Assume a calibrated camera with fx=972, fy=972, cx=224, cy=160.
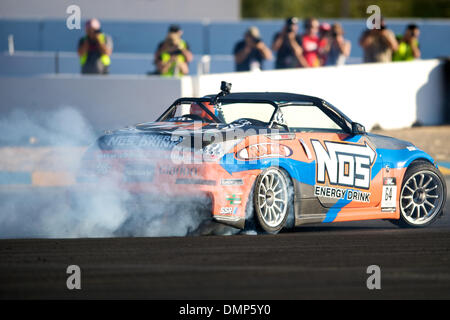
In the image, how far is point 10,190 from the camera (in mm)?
12180

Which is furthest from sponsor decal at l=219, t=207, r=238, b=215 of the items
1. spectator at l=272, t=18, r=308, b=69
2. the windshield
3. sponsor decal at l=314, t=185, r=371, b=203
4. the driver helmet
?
spectator at l=272, t=18, r=308, b=69

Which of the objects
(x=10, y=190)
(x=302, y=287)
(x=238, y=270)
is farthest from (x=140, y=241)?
(x=10, y=190)

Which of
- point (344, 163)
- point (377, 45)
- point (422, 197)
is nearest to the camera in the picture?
point (344, 163)

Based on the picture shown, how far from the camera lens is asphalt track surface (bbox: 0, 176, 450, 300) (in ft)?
19.2

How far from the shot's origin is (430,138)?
18.3 metres

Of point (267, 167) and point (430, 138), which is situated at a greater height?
point (267, 167)

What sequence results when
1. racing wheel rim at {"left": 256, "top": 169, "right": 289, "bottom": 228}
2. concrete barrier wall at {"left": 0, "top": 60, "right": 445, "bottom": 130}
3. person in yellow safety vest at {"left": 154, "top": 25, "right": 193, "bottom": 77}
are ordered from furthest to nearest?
person in yellow safety vest at {"left": 154, "top": 25, "right": 193, "bottom": 77} → concrete barrier wall at {"left": 0, "top": 60, "right": 445, "bottom": 130} → racing wheel rim at {"left": 256, "top": 169, "right": 289, "bottom": 228}

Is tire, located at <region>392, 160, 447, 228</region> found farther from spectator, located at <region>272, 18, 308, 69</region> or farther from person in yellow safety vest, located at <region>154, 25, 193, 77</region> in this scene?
spectator, located at <region>272, 18, 308, 69</region>

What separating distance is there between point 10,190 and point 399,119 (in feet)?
32.1

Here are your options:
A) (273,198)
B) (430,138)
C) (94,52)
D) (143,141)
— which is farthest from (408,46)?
(143,141)

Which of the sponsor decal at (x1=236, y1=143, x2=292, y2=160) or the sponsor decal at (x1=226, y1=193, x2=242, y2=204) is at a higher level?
the sponsor decal at (x1=236, y1=143, x2=292, y2=160)

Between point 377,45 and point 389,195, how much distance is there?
11561mm

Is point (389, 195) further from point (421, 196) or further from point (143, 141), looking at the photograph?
point (143, 141)

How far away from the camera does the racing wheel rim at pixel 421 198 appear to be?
930 cm
